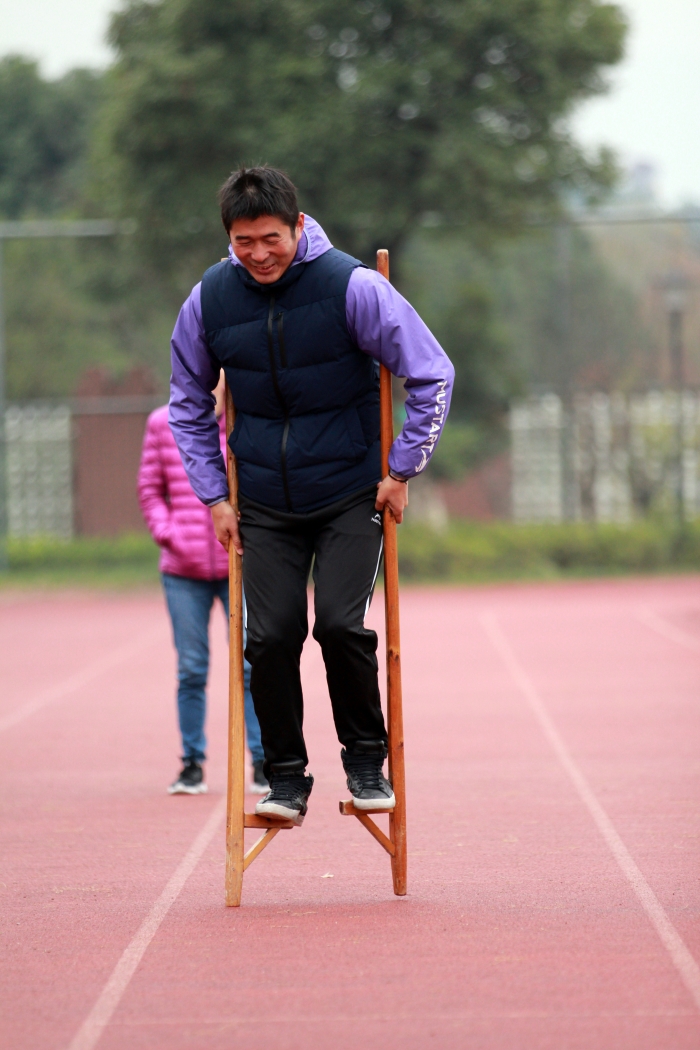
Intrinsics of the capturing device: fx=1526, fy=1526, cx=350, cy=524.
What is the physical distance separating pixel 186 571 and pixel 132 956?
2874 mm

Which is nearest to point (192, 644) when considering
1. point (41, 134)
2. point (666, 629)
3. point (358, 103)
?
point (666, 629)

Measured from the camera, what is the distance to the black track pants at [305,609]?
4.39 meters

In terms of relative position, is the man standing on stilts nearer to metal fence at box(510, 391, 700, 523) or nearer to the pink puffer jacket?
the pink puffer jacket

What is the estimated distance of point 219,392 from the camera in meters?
5.45

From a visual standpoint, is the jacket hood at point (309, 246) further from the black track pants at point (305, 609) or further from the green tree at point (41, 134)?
the green tree at point (41, 134)

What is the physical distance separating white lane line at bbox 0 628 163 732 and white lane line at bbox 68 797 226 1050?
13.7ft

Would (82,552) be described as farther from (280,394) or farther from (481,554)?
(280,394)

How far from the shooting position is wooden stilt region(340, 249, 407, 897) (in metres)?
4.46

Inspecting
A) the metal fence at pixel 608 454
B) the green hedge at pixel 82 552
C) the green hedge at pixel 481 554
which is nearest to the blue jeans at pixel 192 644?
the green hedge at pixel 481 554

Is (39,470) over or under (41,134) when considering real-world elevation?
under

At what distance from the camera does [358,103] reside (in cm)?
2188

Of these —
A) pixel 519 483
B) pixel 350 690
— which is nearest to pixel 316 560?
pixel 350 690

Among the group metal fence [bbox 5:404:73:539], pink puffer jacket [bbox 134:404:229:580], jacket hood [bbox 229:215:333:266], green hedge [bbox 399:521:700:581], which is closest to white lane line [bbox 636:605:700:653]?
green hedge [bbox 399:521:700:581]

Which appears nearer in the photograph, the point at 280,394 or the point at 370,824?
the point at 280,394
